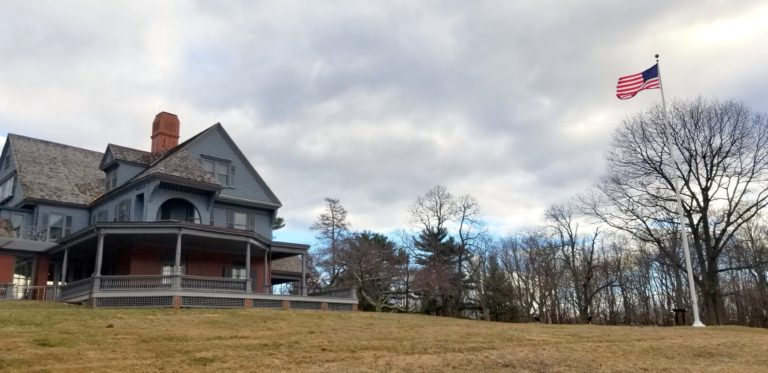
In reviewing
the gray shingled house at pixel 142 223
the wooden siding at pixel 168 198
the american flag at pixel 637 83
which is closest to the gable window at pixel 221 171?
the gray shingled house at pixel 142 223

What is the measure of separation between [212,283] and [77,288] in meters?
5.73

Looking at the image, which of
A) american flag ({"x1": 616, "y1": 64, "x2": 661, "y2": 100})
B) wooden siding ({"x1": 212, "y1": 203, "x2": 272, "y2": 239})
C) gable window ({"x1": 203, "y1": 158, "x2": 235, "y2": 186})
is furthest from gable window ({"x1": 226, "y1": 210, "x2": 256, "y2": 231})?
american flag ({"x1": 616, "y1": 64, "x2": 661, "y2": 100})

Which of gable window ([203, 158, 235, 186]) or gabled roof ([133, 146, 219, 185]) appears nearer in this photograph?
gabled roof ([133, 146, 219, 185])

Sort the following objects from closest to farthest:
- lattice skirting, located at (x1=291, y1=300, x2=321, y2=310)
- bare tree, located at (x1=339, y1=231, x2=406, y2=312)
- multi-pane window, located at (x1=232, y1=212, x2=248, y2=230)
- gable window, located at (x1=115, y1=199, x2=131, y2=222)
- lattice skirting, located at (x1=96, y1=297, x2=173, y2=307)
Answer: lattice skirting, located at (x1=96, y1=297, x2=173, y2=307) < lattice skirting, located at (x1=291, y1=300, x2=321, y2=310) < gable window, located at (x1=115, y1=199, x2=131, y2=222) < multi-pane window, located at (x1=232, y1=212, x2=248, y2=230) < bare tree, located at (x1=339, y1=231, x2=406, y2=312)

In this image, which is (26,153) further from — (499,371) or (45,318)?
(499,371)

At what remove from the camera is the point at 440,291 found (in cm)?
4966

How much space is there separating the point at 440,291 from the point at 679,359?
35197mm

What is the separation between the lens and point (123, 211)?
103ft

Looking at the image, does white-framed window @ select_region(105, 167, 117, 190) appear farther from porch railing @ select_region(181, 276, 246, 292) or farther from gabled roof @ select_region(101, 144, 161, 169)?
porch railing @ select_region(181, 276, 246, 292)

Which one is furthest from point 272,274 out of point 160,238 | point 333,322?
point 333,322

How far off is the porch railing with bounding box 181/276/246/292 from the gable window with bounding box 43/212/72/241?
10.9 m

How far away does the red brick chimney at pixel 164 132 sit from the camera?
126 ft

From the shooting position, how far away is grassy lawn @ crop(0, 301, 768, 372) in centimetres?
1198

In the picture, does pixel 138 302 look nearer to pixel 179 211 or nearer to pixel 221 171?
pixel 179 211
